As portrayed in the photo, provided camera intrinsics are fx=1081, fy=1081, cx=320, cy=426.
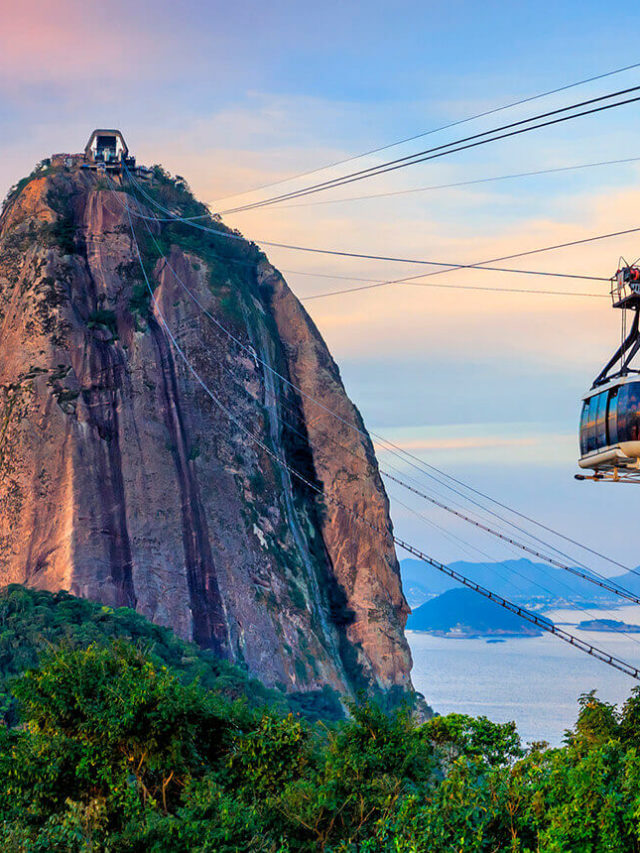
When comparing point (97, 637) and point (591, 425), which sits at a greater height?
point (591, 425)

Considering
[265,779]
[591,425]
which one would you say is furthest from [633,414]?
[265,779]

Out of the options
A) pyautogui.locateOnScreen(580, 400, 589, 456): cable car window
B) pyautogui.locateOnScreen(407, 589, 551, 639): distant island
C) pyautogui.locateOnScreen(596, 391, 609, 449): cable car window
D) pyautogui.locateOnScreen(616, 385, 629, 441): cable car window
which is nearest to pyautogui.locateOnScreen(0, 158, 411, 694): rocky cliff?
pyautogui.locateOnScreen(580, 400, 589, 456): cable car window

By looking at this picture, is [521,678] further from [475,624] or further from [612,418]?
[612,418]

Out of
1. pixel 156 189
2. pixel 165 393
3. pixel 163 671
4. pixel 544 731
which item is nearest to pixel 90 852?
pixel 163 671

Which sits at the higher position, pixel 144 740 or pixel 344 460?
pixel 344 460

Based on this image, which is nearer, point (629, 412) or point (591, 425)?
point (629, 412)

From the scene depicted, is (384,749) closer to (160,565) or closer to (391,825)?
(391,825)

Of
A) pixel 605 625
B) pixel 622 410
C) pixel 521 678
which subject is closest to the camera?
pixel 622 410
